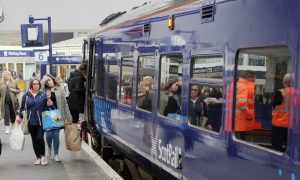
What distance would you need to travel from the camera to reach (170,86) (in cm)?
614

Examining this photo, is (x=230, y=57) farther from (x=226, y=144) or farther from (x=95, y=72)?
(x=95, y=72)

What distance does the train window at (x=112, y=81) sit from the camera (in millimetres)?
9133

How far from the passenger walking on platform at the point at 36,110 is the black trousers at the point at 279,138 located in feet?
18.1

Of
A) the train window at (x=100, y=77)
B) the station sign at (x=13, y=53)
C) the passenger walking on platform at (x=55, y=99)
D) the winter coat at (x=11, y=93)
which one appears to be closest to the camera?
the passenger walking on platform at (x=55, y=99)

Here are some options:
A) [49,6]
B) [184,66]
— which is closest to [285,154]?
[184,66]

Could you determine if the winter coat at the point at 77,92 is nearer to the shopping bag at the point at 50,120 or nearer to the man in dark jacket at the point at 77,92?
the man in dark jacket at the point at 77,92

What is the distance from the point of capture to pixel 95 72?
37.0 feet

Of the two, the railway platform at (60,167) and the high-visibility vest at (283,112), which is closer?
the high-visibility vest at (283,112)

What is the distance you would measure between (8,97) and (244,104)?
378 inches

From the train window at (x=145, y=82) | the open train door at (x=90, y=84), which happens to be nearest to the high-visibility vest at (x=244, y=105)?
the train window at (x=145, y=82)

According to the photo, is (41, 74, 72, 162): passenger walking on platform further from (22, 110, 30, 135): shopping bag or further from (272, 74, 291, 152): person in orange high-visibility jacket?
(272, 74, 291, 152): person in orange high-visibility jacket

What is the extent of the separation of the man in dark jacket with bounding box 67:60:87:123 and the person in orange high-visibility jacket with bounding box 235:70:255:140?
8.02 metres

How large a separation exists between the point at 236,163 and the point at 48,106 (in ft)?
16.8

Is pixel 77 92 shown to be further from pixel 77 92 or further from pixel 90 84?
pixel 90 84
